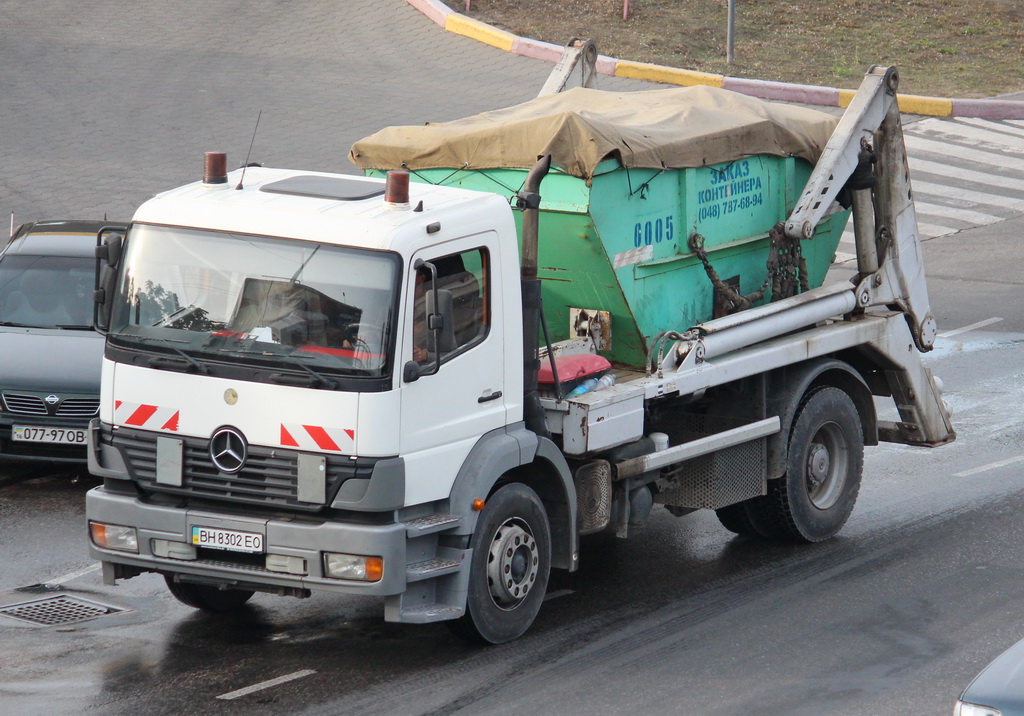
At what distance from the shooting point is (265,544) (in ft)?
22.6

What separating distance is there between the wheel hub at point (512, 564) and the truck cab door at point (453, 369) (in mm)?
490

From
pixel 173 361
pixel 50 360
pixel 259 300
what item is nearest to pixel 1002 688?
pixel 259 300

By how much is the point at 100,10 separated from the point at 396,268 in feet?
66.7

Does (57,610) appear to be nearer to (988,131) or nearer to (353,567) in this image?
(353,567)

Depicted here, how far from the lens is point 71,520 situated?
9.73 metres

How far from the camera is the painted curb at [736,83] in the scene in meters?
23.0

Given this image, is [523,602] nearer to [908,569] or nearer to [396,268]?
[396,268]

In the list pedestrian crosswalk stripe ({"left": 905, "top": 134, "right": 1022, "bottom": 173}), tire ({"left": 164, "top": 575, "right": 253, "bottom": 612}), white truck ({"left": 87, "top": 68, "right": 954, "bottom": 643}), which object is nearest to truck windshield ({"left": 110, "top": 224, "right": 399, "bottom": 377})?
white truck ({"left": 87, "top": 68, "right": 954, "bottom": 643})

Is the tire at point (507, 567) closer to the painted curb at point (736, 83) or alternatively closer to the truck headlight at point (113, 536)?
the truck headlight at point (113, 536)

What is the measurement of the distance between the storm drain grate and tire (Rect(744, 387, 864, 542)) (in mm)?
4043

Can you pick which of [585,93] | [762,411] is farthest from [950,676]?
[585,93]

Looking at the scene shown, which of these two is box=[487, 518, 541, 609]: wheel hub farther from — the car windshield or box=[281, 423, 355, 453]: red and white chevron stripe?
the car windshield

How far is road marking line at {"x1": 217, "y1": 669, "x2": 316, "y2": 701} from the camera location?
272 inches

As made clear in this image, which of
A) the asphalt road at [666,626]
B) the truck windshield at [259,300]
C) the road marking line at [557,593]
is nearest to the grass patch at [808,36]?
the asphalt road at [666,626]
